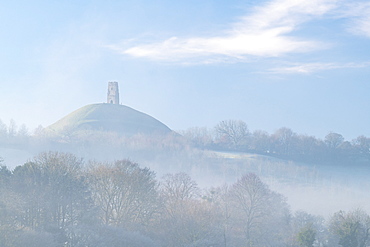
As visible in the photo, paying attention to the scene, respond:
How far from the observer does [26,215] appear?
162 feet

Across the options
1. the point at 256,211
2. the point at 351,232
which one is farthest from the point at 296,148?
the point at 351,232

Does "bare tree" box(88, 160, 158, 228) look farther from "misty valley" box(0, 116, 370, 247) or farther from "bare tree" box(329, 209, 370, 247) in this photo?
"bare tree" box(329, 209, 370, 247)

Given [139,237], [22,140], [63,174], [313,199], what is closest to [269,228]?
[139,237]

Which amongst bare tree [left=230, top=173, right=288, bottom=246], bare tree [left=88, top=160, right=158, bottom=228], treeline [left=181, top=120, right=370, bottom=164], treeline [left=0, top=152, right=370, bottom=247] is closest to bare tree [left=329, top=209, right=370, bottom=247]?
treeline [left=0, top=152, right=370, bottom=247]

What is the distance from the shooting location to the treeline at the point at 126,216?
47719 millimetres

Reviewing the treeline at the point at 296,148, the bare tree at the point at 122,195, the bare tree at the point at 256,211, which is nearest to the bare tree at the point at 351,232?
the bare tree at the point at 256,211

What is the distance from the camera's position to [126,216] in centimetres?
5688

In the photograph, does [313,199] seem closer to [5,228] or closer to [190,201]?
[190,201]

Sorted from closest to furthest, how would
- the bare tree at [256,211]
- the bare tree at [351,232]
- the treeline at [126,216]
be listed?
1. the treeline at [126,216]
2. the bare tree at [351,232]
3. the bare tree at [256,211]

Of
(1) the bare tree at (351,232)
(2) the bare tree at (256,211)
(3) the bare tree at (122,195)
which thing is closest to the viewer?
(3) the bare tree at (122,195)

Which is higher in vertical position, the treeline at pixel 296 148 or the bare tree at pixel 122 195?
the treeline at pixel 296 148

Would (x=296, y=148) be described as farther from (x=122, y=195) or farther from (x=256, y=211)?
(x=122, y=195)

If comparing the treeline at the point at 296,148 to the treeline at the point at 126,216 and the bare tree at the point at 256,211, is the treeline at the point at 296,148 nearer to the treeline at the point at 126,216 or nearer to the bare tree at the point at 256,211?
the bare tree at the point at 256,211

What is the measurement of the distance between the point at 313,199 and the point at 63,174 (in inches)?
2899
